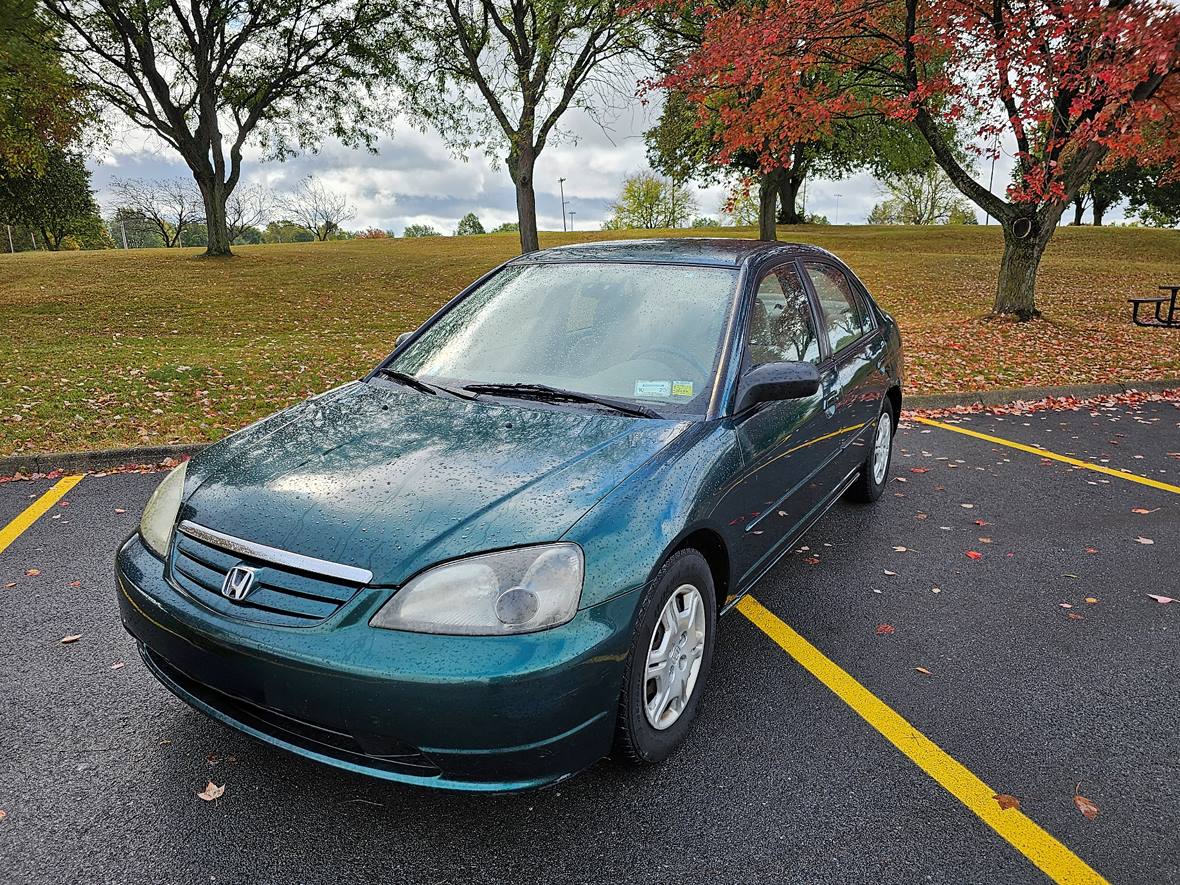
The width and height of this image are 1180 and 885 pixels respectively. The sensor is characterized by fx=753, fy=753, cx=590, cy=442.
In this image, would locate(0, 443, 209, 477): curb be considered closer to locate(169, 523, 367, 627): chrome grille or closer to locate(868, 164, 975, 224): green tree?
locate(169, 523, 367, 627): chrome grille

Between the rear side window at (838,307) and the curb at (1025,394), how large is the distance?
3578mm

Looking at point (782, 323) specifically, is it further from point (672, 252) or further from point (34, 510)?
point (34, 510)

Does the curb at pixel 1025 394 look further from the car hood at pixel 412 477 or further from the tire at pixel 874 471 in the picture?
the car hood at pixel 412 477

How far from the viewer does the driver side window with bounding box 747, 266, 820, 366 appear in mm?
3139

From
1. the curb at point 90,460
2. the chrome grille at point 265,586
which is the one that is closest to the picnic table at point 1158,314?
the curb at point 90,460

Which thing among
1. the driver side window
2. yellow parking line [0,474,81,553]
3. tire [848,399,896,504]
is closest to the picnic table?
tire [848,399,896,504]

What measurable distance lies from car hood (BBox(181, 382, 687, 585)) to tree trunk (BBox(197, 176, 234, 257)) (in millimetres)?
24604

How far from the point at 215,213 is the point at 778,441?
84.6 ft

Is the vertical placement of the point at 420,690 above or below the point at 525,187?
below

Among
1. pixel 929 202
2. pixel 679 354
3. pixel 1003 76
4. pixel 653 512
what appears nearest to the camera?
pixel 653 512

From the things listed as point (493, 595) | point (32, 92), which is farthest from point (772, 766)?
point (32, 92)

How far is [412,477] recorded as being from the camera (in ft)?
7.46

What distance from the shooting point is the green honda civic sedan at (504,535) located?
189 centimetres

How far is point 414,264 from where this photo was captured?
25.7 m
